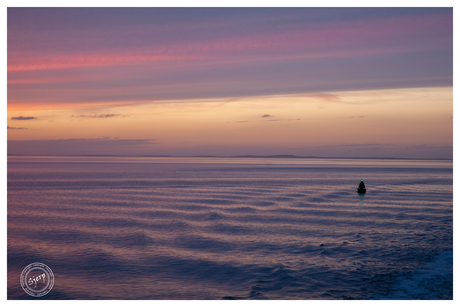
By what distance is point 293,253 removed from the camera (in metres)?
18.6

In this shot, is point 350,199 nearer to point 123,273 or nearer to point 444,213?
point 444,213

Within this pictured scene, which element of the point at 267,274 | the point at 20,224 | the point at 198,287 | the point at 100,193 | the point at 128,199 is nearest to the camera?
the point at 198,287

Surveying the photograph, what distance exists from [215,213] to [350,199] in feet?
62.8

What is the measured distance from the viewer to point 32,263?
17.1 metres

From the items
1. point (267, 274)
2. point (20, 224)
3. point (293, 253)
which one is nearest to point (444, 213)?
point (293, 253)

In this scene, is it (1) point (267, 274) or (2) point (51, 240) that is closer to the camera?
(1) point (267, 274)

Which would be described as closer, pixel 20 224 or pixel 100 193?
pixel 20 224

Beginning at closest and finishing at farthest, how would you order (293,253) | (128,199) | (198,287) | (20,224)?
(198,287) < (293,253) < (20,224) < (128,199)

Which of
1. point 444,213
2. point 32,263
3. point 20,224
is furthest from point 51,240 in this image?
point 444,213

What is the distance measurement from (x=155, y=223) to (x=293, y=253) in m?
12.5

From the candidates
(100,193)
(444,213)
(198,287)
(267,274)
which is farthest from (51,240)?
(444,213)

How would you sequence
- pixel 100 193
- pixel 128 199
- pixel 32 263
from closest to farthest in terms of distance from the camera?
pixel 32 263, pixel 128 199, pixel 100 193

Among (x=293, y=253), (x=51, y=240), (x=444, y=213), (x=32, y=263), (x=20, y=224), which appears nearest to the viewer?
(x=32, y=263)

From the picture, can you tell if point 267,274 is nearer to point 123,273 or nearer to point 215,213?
point 123,273
